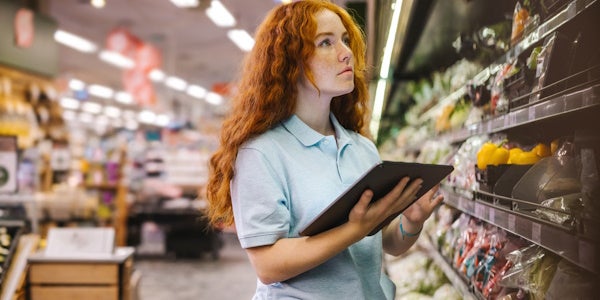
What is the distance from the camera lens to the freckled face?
1617mm

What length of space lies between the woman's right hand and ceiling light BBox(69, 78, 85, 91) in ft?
61.1

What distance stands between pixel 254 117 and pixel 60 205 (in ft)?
17.8

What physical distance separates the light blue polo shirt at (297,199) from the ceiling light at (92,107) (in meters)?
24.0

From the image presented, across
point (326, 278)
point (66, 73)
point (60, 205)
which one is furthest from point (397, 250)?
point (66, 73)

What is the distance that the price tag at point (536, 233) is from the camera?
1.26 metres

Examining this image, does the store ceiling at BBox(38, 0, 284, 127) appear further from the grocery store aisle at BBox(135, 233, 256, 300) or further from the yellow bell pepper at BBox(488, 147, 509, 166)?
the yellow bell pepper at BBox(488, 147, 509, 166)

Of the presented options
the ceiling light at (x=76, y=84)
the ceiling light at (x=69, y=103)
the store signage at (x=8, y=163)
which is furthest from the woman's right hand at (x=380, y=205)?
the ceiling light at (x=69, y=103)

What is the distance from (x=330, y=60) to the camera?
162cm

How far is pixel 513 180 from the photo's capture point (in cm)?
175

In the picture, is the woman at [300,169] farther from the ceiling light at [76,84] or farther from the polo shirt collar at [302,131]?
the ceiling light at [76,84]

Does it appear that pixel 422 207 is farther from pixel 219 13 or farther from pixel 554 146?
pixel 219 13

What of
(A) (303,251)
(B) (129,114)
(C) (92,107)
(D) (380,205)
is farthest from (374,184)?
(B) (129,114)

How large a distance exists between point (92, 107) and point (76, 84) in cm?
653

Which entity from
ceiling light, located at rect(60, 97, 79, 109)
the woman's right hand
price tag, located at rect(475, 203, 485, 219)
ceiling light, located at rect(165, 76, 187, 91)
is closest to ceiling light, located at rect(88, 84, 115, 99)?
ceiling light, located at rect(60, 97, 79, 109)
